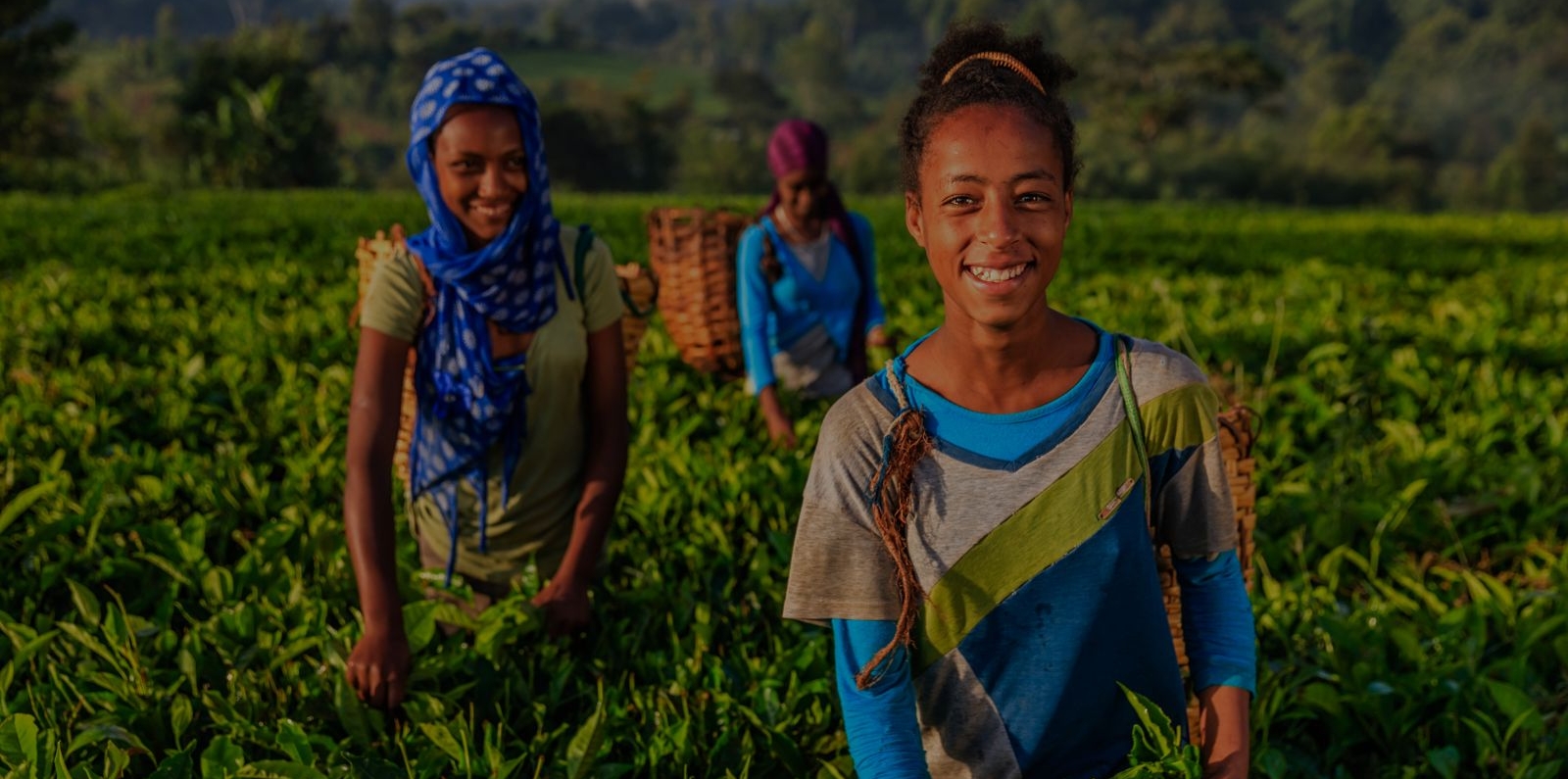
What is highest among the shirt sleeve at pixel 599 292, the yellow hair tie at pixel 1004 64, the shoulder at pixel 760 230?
the yellow hair tie at pixel 1004 64

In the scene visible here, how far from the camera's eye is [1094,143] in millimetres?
81500

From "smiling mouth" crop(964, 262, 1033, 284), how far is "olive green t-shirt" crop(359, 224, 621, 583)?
1.26 meters

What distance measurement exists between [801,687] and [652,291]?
1.33 metres

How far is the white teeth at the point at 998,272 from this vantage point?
1.55 metres

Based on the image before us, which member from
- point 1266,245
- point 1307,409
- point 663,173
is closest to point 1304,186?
point 663,173

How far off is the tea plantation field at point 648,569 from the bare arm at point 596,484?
5.0 inches

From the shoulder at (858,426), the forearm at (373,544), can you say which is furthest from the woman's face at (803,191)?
the shoulder at (858,426)

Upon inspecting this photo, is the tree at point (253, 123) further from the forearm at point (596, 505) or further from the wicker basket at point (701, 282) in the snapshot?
the forearm at point (596, 505)

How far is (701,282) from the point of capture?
5172 millimetres

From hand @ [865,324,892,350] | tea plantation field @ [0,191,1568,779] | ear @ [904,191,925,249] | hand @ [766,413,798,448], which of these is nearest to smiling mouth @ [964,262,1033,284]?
ear @ [904,191,925,249]

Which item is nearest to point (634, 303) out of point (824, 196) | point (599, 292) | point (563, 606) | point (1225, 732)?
point (599, 292)

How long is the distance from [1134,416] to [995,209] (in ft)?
1.21

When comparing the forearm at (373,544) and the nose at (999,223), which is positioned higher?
the nose at (999,223)

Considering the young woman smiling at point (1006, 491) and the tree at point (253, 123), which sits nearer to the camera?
the young woman smiling at point (1006, 491)
